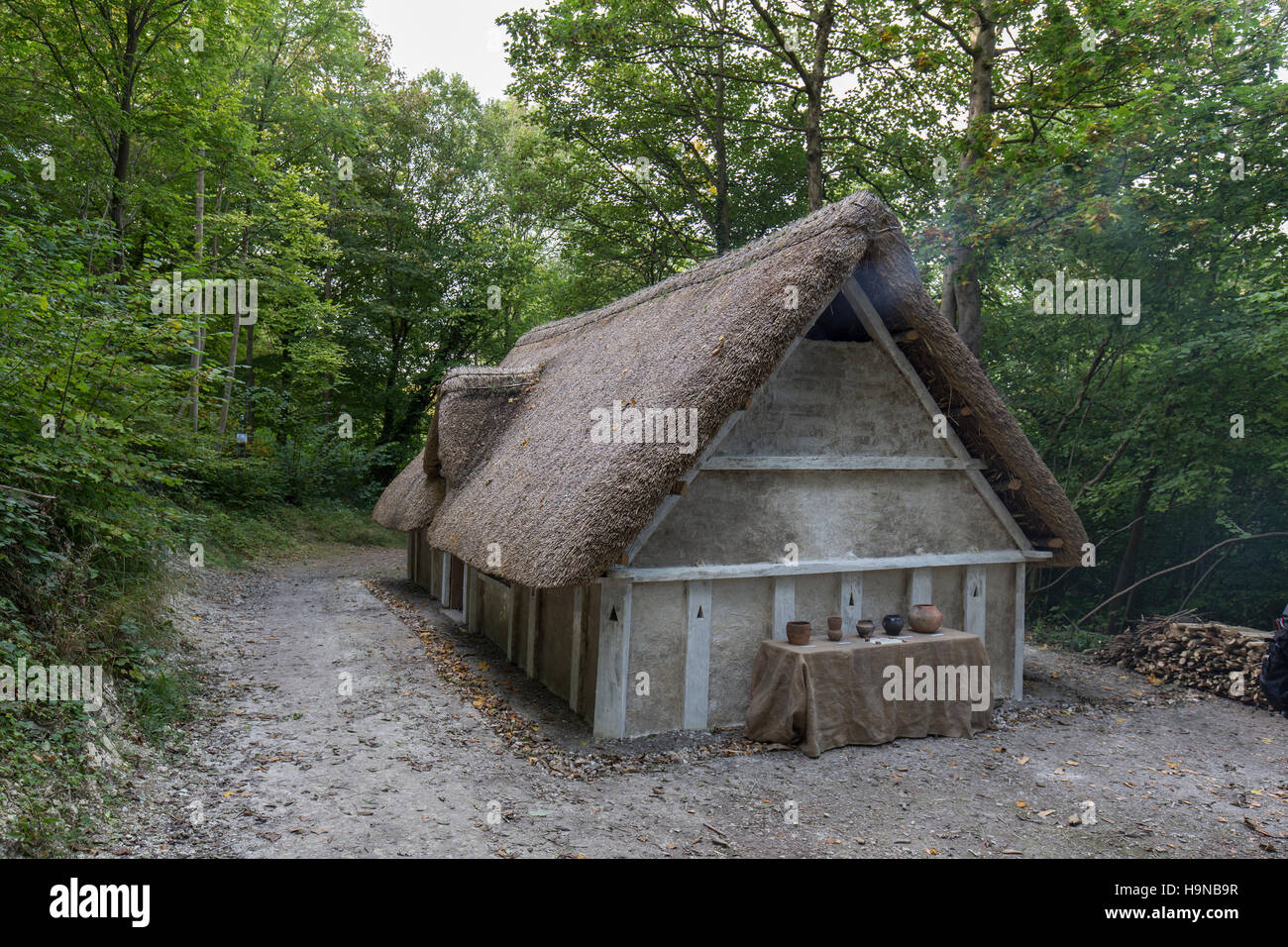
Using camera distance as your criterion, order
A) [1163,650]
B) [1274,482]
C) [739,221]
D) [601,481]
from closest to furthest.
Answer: [601,481] → [1163,650] → [1274,482] → [739,221]

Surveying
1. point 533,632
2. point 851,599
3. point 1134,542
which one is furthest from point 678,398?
point 1134,542

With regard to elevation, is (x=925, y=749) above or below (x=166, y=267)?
below

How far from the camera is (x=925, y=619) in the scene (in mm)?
7305

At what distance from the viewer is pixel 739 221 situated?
18453mm

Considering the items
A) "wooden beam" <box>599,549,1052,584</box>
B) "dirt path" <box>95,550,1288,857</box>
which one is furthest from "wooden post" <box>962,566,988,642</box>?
"dirt path" <box>95,550,1288,857</box>

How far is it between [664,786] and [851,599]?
9.52ft

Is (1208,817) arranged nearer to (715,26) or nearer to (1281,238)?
(1281,238)

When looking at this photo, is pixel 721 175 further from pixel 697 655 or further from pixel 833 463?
pixel 697 655

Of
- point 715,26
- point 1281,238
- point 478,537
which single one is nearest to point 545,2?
point 715,26

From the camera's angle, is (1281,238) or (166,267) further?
(166,267)

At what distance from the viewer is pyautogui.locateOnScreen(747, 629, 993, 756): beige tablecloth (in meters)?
6.50

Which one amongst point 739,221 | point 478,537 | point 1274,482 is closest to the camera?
point 478,537

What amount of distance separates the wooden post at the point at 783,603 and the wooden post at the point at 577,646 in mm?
1858
